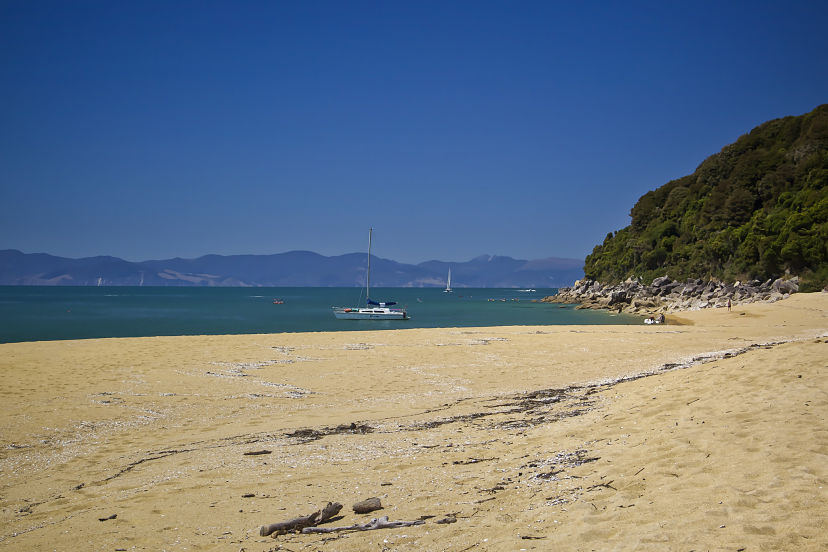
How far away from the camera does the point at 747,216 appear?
70.1 metres

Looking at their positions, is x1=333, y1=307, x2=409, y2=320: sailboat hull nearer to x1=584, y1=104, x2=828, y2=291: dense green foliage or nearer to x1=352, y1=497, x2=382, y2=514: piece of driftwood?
x1=584, y1=104, x2=828, y2=291: dense green foliage

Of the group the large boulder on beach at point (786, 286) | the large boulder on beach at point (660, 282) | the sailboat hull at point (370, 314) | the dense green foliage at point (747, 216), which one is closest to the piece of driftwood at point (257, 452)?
the sailboat hull at point (370, 314)

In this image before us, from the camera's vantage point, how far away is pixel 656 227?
91.9 m

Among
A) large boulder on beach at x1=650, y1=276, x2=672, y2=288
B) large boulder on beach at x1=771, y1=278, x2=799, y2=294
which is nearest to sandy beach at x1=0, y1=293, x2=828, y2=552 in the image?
large boulder on beach at x1=771, y1=278, x2=799, y2=294

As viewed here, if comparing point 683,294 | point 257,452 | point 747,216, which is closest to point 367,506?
point 257,452

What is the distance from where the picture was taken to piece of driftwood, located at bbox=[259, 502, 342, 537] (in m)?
5.36

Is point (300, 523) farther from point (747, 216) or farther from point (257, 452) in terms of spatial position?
point (747, 216)

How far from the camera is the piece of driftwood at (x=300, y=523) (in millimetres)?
5355

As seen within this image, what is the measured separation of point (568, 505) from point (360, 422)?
20.1 ft

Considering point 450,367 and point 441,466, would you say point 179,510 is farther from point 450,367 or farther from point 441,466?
point 450,367

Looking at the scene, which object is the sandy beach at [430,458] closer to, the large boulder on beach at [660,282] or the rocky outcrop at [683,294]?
the rocky outcrop at [683,294]

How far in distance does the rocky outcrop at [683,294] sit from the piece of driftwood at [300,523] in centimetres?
5411

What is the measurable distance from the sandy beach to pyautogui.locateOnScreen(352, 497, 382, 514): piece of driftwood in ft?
0.25

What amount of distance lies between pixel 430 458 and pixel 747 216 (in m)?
75.8
